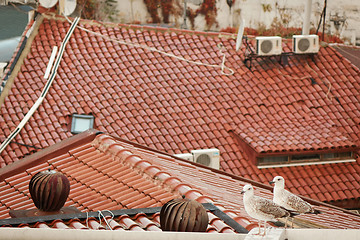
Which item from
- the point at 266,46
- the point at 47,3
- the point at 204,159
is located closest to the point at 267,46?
the point at 266,46

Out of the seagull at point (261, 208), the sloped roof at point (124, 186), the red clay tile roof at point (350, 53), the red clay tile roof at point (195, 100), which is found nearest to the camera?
the seagull at point (261, 208)

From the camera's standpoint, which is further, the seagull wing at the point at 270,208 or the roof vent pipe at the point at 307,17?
the roof vent pipe at the point at 307,17

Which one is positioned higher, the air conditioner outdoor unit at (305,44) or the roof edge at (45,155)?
the air conditioner outdoor unit at (305,44)

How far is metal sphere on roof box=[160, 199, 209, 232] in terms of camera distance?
831 centimetres

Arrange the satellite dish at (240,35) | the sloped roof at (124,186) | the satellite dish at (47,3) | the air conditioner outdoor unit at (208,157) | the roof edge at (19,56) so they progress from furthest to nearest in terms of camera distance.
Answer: the satellite dish at (47,3) → the satellite dish at (240,35) → the roof edge at (19,56) → the air conditioner outdoor unit at (208,157) → the sloped roof at (124,186)

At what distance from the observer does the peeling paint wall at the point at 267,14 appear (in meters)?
30.8

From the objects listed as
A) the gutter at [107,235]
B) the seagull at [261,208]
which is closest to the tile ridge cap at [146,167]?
the seagull at [261,208]

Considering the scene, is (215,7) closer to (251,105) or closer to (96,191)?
(251,105)

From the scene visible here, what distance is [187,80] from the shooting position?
2019 centimetres

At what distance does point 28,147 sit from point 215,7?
1616 centimetres

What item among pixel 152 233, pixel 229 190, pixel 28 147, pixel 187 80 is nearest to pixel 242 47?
pixel 187 80

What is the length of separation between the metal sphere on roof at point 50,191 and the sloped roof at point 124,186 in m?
0.40

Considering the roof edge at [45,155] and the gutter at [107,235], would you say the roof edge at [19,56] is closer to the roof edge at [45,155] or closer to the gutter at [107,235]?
the roof edge at [45,155]

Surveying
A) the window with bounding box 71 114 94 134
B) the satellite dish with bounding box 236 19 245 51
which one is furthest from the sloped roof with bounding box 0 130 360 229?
the satellite dish with bounding box 236 19 245 51
